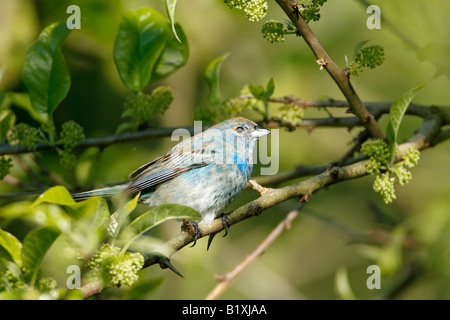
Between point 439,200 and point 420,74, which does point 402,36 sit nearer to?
point 439,200

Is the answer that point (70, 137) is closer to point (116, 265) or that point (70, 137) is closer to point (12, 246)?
point (12, 246)

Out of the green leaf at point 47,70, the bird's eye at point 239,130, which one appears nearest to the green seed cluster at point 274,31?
the green leaf at point 47,70

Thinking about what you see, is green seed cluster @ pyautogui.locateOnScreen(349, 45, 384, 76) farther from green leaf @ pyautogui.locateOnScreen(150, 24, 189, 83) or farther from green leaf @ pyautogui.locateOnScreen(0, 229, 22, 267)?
green leaf @ pyautogui.locateOnScreen(0, 229, 22, 267)

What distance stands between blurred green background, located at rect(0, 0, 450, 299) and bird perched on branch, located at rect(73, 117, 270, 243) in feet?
1.25

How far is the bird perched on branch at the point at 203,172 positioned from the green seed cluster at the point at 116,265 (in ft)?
4.31

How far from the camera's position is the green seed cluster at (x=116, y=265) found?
8.05 feet

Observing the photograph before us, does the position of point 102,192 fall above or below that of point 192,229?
above

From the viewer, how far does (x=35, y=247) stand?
257 cm

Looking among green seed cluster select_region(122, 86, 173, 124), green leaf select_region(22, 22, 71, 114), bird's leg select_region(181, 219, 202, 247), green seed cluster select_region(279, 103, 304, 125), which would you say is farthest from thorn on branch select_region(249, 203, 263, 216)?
green leaf select_region(22, 22, 71, 114)

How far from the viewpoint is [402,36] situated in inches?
142

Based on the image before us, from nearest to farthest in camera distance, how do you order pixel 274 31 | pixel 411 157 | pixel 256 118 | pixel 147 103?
pixel 274 31 → pixel 411 157 → pixel 147 103 → pixel 256 118

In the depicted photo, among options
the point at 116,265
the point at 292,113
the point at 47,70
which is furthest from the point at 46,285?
the point at 292,113

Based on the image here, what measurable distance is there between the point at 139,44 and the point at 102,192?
106 cm
